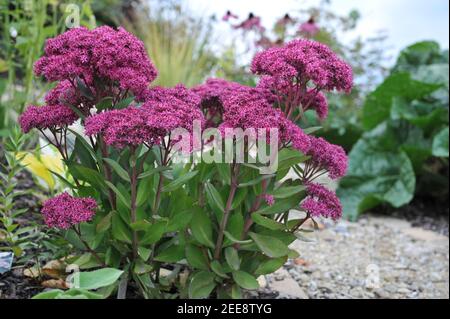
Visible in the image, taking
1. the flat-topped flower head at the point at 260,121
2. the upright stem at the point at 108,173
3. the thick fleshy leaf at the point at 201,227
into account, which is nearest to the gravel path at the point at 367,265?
the thick fleshy leaf at the point at 201,227

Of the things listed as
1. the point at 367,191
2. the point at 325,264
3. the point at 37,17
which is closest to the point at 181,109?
the point at 325,264

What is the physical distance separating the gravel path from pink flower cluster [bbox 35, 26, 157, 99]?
3.97 ft

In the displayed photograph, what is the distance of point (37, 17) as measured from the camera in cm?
Answer: 349

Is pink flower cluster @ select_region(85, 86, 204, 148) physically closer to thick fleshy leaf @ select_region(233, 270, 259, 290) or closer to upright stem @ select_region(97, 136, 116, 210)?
upright stem @ select_region(97, 136, 116, 210)

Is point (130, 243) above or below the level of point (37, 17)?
below

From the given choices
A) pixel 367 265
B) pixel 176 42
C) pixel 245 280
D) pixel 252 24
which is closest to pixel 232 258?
pixel 245 280

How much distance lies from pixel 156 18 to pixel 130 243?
620 centimetres

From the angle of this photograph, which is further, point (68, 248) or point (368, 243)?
point (368, 243)

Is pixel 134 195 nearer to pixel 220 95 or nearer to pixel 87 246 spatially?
pixel 87 246

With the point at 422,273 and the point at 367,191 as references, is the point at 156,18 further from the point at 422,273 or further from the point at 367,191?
the point at 422,273

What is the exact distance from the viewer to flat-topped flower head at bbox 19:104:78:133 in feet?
5.72

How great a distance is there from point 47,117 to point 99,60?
0.82ft

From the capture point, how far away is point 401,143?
4844 millimetres

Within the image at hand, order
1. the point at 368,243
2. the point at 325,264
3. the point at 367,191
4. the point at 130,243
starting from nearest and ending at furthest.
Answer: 1. the point at 130,243
2. the point at 325,264
3. the point at 368,243
4. the point at 367,191
